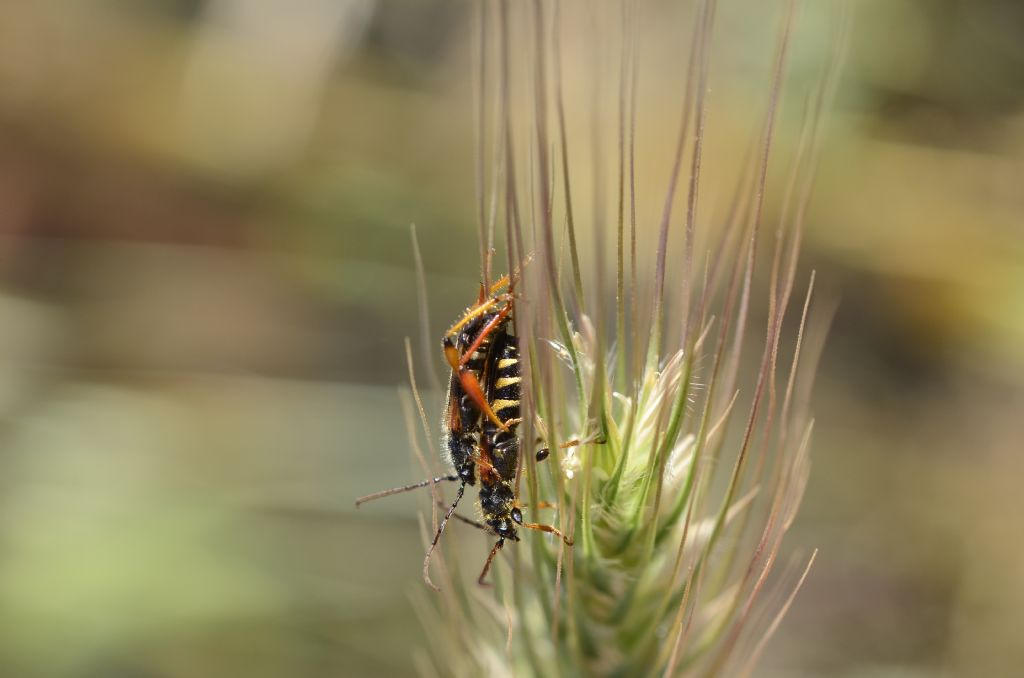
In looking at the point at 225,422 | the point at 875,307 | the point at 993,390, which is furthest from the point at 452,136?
the point at 993,390

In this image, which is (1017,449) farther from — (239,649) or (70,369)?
(70,369)

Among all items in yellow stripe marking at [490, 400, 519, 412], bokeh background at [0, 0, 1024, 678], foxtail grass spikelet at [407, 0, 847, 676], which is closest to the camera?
foxtail grass spikelet at [407, 0, 847, 676]

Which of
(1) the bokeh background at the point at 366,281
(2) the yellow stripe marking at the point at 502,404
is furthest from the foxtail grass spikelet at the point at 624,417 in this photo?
(1) the bokeh background at the point at 366,281

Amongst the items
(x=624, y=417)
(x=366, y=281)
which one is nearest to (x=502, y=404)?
(x=624, y=417)

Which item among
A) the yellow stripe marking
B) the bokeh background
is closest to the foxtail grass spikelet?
the yellow stripe marking

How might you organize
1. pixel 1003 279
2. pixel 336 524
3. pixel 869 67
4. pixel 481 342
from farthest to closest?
pixel 869 67 → pixel 1003 279 → pixel 336 524 → pixel 481 342

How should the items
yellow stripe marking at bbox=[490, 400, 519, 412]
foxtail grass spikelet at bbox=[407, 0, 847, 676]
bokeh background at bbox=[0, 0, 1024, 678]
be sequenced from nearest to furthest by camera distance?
foxtail grass spikelet at bbox=[407, 0, 847, 676]
yellow stripe marking at bbox=[490, 400, 519, 412]
bokeh background at bbox=[0, 0, 1024, 678]

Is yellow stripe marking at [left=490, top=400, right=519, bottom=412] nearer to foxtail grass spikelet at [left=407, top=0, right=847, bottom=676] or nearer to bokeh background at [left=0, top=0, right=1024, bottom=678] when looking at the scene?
foxtail grass spikelet at [left=407, top=0, right=847, bottom=676]

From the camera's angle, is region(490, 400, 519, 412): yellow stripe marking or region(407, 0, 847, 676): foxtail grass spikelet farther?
region(490, 400, 519, 412): yellow stripe marking

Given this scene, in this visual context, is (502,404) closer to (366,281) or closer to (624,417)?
(624,417)
